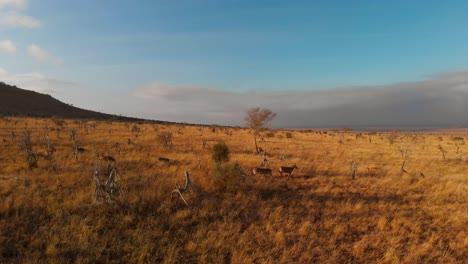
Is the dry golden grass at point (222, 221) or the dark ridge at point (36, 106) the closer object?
the dry golden grass at point (222, 221)

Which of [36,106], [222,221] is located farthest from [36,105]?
[222,221]

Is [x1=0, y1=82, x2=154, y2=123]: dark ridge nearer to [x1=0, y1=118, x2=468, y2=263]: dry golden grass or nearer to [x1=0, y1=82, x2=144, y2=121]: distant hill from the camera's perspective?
[x1=0, y1=82, x2=144, y2=121]: distant hill

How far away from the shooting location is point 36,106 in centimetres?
7631

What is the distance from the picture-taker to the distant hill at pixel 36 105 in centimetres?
6850

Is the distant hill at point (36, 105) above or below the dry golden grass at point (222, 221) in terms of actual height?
above

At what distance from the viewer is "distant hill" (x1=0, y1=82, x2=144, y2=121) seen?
225ft

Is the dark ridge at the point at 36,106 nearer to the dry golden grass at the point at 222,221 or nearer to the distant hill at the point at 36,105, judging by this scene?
the distant hill at the point at 36,105

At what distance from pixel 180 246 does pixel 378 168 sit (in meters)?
15.0

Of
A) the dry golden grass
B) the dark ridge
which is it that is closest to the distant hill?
the dark ridge

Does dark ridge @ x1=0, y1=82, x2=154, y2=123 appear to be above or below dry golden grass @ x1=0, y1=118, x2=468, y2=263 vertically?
above

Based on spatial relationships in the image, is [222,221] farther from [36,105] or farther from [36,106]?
[36,105]

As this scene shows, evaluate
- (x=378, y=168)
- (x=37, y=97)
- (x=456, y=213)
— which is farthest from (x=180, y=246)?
(x=37, y=97)

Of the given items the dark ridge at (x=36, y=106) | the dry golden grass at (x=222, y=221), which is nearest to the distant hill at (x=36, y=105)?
the dark ridge at (x=36, y=106)

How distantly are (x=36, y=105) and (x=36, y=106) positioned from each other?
4.10 ft
